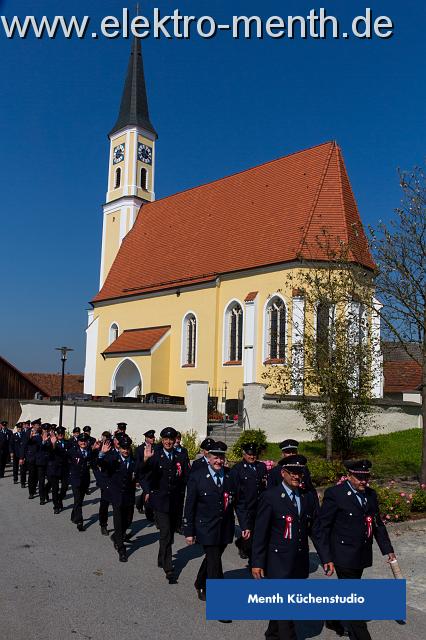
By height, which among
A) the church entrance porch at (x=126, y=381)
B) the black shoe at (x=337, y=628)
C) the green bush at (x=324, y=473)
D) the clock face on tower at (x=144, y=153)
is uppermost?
the clock face on tower at (x=144, y=153)

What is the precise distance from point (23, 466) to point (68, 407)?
1178 cm

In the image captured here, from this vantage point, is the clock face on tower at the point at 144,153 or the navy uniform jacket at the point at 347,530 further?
the clock face on tower at the point at 144,153

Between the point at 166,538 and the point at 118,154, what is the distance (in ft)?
129

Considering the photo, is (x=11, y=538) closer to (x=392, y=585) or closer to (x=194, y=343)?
(x=392, y=585)

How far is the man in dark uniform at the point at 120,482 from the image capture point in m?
9.17

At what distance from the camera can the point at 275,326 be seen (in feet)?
92.5

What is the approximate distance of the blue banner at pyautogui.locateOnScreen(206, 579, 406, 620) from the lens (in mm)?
4613

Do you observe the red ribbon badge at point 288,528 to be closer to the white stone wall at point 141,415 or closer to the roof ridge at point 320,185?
the white stone wall at point 141,415

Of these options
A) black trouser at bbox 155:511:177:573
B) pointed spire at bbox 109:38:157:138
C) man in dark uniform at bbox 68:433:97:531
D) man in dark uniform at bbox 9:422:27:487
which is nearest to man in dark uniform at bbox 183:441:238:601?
black trouser at bbox 155:511:177:573

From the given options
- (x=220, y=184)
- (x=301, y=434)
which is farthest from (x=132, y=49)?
(x=301, y=434)

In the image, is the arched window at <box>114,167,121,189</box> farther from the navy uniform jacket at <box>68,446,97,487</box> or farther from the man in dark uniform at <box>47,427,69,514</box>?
the navy uniform jacket at <box>68,446,97,487</box>

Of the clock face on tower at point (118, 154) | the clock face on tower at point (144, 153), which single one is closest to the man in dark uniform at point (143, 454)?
the clock face on tower at point (144, 153)

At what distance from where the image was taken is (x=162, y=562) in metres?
8.05

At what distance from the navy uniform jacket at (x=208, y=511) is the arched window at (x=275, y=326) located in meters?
20.0
